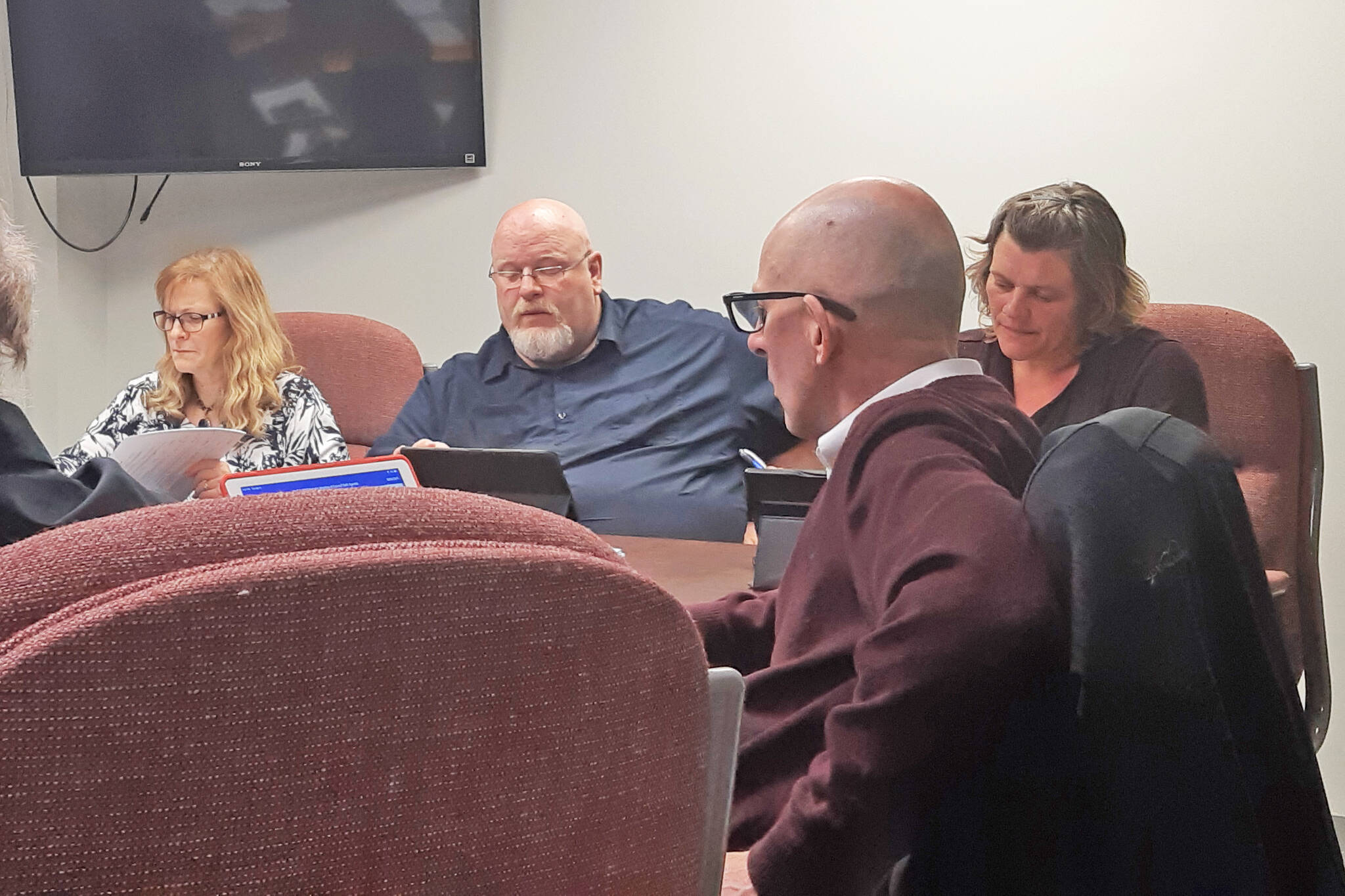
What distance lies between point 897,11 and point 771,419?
3.42ft

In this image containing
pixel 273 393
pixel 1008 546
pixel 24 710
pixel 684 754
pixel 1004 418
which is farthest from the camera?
pixel 273 393

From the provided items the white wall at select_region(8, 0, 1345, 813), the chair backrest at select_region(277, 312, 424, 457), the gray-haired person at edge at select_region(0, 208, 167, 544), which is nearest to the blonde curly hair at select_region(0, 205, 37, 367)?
the gray-haired person at edge at select_region(0, 208, 167, 544)

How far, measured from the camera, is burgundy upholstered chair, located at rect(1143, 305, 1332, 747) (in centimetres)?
183

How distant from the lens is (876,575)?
34.2 inches

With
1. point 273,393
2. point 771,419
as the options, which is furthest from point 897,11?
point 273,393

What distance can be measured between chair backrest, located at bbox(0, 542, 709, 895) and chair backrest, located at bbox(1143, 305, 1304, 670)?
4.81 feet

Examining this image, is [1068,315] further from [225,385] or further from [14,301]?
[225,385]

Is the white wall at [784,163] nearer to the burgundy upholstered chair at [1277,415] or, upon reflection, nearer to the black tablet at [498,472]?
the burgundy upholstered chair at [1277,415]

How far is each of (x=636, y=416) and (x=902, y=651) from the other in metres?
2.09

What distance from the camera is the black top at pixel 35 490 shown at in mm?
1098

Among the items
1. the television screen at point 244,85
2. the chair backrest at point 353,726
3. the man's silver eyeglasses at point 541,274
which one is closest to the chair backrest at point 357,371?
the man's silver eyeglasses at point 541,274

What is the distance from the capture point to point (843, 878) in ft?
2.57

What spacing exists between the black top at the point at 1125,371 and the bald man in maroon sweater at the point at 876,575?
0.44 feet

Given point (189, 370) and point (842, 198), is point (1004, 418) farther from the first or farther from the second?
point (189, 370)
